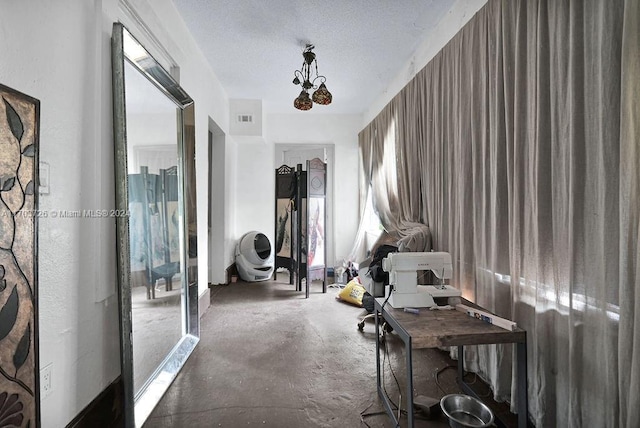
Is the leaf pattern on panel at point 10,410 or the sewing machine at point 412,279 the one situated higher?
the sewing machine at point 412,279

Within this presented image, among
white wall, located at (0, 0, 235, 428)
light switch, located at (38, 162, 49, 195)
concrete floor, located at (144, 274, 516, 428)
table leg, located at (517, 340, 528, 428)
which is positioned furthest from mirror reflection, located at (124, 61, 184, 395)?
table leg, located at (517, 340, 528, 428)

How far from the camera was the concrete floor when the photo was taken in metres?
1.80

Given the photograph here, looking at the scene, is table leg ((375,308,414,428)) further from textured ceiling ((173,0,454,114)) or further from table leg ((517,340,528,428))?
textured ceiling ((173,0,454,114))

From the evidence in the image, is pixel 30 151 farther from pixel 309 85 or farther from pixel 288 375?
pixel 309 85

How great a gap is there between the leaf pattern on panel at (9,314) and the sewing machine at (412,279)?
1.70 meters

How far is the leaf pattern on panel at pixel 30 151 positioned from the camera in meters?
1.16

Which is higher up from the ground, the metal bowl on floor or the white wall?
the white wall

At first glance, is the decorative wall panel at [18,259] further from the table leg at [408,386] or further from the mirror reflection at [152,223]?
the table leg at [408,386]

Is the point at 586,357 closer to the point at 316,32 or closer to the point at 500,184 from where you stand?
the point at 500,184

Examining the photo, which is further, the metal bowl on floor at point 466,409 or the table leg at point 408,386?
the metal bowl on floor at point 466,409

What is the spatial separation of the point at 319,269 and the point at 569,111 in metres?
3.68

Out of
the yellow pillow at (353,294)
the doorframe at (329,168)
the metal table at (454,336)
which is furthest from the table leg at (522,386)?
the doorframe at (329,168)

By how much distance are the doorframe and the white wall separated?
3.97 metres

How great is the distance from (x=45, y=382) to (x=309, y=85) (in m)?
3.21
